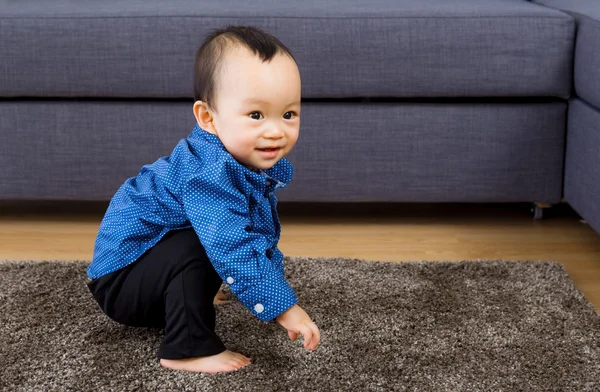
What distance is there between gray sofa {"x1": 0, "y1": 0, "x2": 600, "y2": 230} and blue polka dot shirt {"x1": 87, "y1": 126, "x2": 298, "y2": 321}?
516 millimetres

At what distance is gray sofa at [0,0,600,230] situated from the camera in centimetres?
155

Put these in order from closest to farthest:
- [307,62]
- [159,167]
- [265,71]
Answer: [265,71] < [159,167] < [307,62]

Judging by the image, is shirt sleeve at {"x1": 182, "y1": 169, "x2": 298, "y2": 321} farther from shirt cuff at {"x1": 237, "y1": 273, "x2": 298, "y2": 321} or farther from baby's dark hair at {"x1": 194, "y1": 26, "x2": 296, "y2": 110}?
baby's dark hair at {"x1": 194, "y1": 26, "x2": 296, "y2": 110}

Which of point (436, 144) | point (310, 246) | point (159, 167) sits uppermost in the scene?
point (159, 167)

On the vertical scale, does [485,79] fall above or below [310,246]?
above

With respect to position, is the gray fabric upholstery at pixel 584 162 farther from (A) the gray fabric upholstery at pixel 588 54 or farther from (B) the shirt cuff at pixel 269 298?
(B) the shirt cuff at pixel 269 298

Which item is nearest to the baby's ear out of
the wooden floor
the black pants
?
the black pants

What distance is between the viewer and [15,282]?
1327 millimetres

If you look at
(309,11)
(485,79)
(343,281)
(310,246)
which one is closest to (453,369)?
(343,281)

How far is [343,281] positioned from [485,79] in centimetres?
55

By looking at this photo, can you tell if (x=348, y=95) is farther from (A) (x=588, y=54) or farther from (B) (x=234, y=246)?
(B) (x=234, y=246)

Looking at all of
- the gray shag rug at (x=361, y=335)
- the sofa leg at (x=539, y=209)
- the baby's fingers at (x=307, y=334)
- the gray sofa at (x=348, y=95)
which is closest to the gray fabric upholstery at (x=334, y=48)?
the gray sofa at (x=348, y=95)

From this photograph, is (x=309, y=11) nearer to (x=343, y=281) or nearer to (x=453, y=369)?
(x=343, y=281)

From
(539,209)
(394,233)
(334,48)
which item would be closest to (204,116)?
(334,48)
